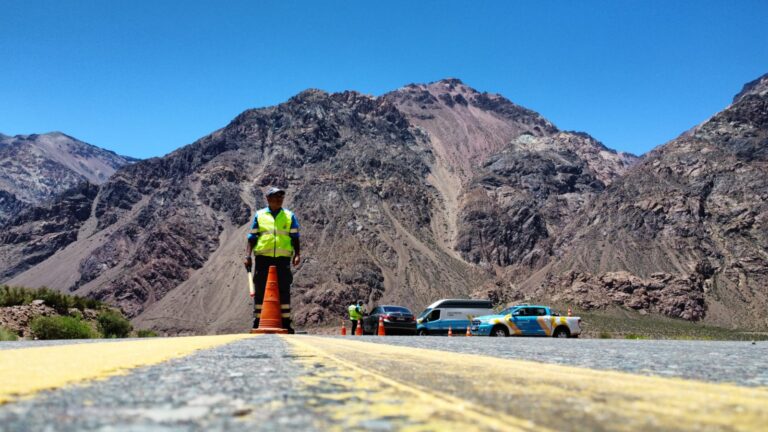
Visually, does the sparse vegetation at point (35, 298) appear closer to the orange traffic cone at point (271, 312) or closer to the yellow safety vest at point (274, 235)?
the orange traffic cone at point (271, 312)

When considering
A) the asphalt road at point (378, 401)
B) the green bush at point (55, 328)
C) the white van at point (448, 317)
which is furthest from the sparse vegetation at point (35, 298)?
the asphalt road at point (378, 401)

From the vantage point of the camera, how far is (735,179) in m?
80.4

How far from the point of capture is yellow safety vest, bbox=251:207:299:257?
13945 mm

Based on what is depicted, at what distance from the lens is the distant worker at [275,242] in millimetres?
13945

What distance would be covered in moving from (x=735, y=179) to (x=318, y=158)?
2632 inches

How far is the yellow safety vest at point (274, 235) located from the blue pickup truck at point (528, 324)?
1336cm

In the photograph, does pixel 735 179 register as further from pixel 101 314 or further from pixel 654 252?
pixel 101 314

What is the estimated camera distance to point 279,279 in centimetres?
1412

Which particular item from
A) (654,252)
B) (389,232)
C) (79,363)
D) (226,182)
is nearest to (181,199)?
(226,182)

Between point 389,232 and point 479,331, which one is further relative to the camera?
point 389,232

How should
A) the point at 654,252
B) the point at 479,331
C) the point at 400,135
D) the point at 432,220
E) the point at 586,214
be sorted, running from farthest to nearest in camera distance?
the point at 400,135 → the point at 432,220 → the point at 586,214 → the point at 654,252 → the point at 479,331

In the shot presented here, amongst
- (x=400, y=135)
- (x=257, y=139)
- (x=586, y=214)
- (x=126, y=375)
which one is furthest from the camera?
(x=400, y=135)

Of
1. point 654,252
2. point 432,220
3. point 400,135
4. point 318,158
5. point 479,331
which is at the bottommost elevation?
point 479,331

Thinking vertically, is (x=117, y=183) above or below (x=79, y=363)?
above
